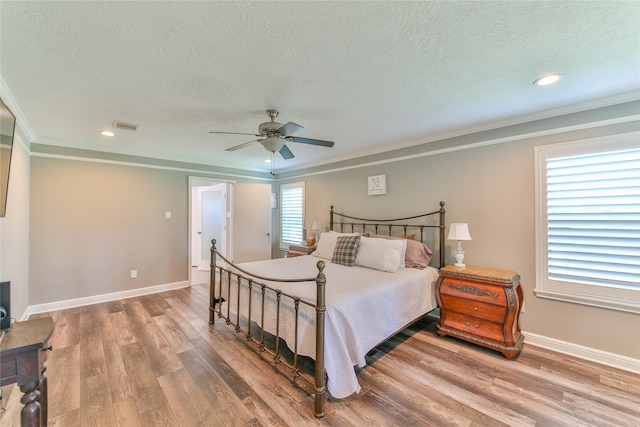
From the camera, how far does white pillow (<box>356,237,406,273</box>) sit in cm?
303

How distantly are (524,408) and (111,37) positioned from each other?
11.8 feet

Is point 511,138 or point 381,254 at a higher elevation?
point 511,138

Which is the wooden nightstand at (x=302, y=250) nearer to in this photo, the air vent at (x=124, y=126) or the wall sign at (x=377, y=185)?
the wall sign at (x=377, y=185)

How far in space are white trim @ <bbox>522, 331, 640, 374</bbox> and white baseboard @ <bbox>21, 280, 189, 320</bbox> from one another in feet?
16.9

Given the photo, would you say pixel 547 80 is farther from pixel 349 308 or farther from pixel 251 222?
pixel 251 222

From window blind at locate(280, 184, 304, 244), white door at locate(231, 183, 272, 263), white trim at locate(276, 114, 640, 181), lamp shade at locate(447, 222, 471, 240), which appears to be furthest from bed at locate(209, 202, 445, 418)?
white door at locate(231, 183, 272, 263)

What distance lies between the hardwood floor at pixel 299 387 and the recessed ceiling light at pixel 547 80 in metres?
2.39

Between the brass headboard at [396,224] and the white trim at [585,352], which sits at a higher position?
the brass headboard at [396,224]

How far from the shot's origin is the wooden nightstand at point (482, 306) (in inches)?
98.5

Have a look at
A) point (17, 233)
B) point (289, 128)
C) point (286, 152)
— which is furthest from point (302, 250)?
point (17, 233)

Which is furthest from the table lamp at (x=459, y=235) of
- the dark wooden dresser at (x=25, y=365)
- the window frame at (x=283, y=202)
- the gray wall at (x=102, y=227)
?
the gray wall at (x=102, y=227)

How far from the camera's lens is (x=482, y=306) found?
2641mm

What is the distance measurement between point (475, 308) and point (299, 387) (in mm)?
1893

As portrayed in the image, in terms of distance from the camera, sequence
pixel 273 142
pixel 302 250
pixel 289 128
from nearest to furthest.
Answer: pixel 289 128, pixel 273 142, pixel 302 250
